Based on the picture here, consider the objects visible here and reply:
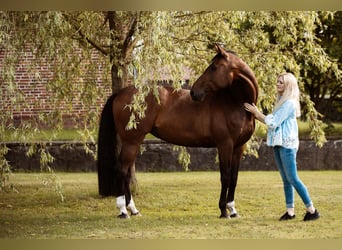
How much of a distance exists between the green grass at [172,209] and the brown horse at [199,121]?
1.05 feet

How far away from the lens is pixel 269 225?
17.7 feet

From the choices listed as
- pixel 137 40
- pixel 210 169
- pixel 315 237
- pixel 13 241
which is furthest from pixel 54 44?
pixel 210 169

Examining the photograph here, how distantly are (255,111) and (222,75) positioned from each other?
1.36 ft

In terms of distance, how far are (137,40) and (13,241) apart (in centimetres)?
246

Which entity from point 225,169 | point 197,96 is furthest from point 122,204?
point 197,96

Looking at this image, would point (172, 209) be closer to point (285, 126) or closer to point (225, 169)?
point (225, 169)

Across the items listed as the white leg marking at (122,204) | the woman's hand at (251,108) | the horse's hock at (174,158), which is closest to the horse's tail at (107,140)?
the white leg marking at (122,204)

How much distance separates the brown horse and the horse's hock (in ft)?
9.29

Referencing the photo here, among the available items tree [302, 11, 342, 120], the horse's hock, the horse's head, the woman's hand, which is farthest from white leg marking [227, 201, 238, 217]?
tree [302, 11, 342, 120]

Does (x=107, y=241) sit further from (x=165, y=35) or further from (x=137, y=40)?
(x=137, y=40)

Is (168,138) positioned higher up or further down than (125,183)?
higher up

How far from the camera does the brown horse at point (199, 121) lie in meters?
5.54

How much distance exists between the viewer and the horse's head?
18.0 feet

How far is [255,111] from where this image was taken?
546 cm
